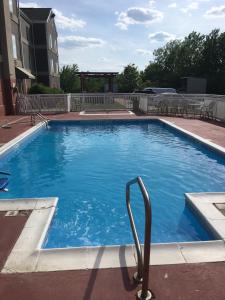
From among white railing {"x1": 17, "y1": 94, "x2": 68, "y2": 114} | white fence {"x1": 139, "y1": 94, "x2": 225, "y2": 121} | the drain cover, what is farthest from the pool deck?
white railing {"x1": 17, "y1": 94, "x2": 68, "y2": 114}

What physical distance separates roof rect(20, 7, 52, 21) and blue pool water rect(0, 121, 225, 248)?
2314 cm

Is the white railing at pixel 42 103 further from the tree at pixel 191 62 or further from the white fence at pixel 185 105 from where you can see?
the tree at pixel 191 62

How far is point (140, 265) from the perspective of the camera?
10.5ft

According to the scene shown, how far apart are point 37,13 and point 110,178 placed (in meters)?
31.6

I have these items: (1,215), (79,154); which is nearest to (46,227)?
(1,215)

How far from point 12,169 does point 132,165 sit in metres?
3.60

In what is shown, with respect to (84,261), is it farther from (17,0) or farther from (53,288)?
(17,0)

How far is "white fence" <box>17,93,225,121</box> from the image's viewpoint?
58.7 ft

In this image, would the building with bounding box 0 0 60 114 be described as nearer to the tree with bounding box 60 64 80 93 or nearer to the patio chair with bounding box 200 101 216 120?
the patio chair with bounding box 200 101 216 120

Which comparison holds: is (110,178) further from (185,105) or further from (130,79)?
(130,79)

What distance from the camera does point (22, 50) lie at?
26.0 metres

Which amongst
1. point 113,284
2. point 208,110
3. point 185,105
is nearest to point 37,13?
point 185,105

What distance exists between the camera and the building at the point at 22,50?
61.3ft

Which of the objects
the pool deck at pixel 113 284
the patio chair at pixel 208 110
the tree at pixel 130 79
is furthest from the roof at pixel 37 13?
the pool deck at pixel 113 284
